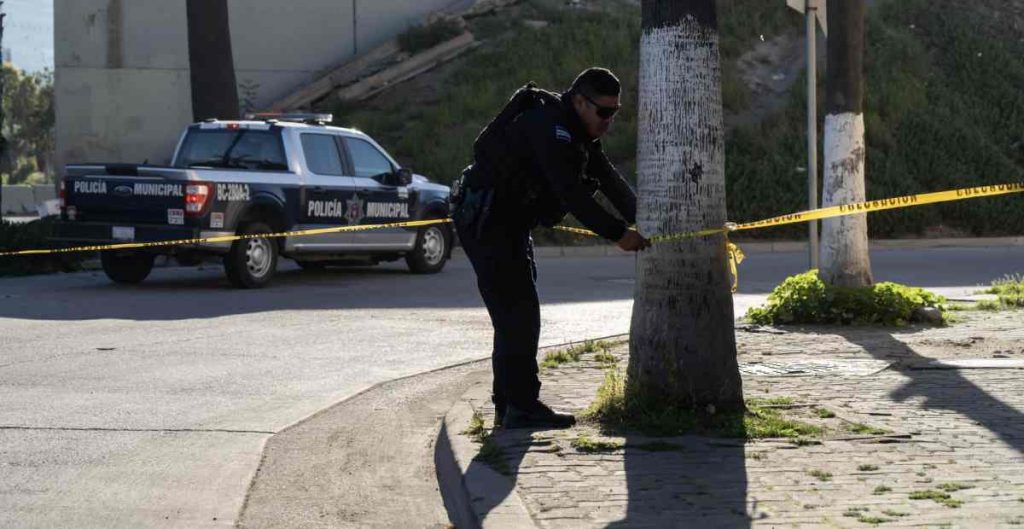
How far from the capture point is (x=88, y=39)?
3042cm

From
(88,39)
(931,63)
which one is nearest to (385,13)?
(88,39)

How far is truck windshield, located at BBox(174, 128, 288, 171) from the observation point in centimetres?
1698

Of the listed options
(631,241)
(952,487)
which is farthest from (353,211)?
(952,487)

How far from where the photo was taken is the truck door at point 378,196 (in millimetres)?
17891

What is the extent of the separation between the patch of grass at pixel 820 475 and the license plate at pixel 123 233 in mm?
10926

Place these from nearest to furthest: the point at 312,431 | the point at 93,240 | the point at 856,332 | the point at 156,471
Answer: the point at 156,471
the point at 312,431
the point at 856,332
the point at 93,240

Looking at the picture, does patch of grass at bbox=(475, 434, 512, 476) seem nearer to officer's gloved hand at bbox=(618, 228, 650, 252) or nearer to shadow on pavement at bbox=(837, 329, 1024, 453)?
officer's gloved hand at bbox=(618, 228, 650, 252)

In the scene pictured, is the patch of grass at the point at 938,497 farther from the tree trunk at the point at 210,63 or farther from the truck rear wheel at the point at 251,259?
the tree trunk at the point at 210,63

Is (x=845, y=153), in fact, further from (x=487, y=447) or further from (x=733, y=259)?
(x=487, y=447)

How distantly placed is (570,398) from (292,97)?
2281 centimetres

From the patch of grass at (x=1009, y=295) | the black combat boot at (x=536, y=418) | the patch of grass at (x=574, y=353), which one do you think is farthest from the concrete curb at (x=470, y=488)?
the patch of grass at (x=1009, y=295)

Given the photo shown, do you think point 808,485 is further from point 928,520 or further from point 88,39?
point 88,39

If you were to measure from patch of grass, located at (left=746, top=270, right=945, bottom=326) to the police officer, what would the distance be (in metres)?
4.81

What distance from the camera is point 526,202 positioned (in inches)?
283
